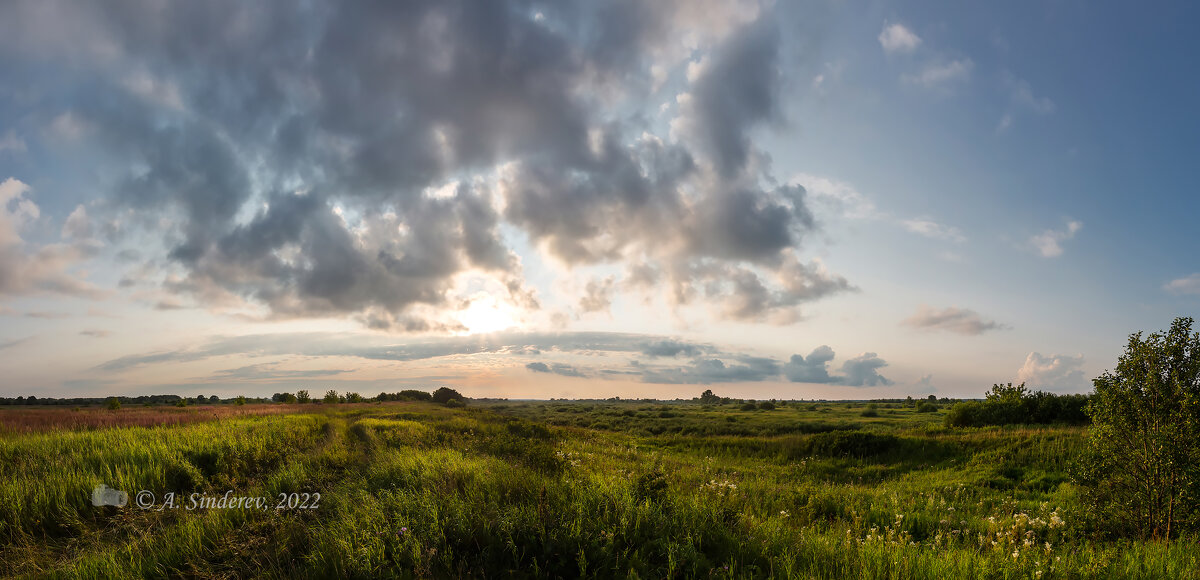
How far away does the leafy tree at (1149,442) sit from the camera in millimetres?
8172

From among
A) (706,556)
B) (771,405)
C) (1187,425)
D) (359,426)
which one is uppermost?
(1187,425)

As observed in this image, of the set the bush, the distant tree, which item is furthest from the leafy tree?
the distant tree

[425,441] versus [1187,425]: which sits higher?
[1187,425]

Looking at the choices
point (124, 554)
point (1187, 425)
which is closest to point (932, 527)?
point (1187, 425)

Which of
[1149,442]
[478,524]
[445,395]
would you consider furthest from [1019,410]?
[445,395]

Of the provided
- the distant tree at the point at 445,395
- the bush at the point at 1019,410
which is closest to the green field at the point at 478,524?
the bush at the point at 1019,410

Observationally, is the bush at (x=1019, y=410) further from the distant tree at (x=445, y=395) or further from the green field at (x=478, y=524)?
the distant tree at (x=445, y=395)

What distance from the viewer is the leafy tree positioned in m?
8.17

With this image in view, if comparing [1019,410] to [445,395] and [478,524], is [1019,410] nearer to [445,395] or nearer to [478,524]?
[478,524]

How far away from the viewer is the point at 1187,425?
27.0 feet

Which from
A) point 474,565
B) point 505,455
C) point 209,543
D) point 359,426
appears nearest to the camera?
point 474,565

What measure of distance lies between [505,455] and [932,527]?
1027 centimetres

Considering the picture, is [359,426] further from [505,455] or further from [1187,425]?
[1187,425]

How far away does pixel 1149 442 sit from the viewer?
8578mm
